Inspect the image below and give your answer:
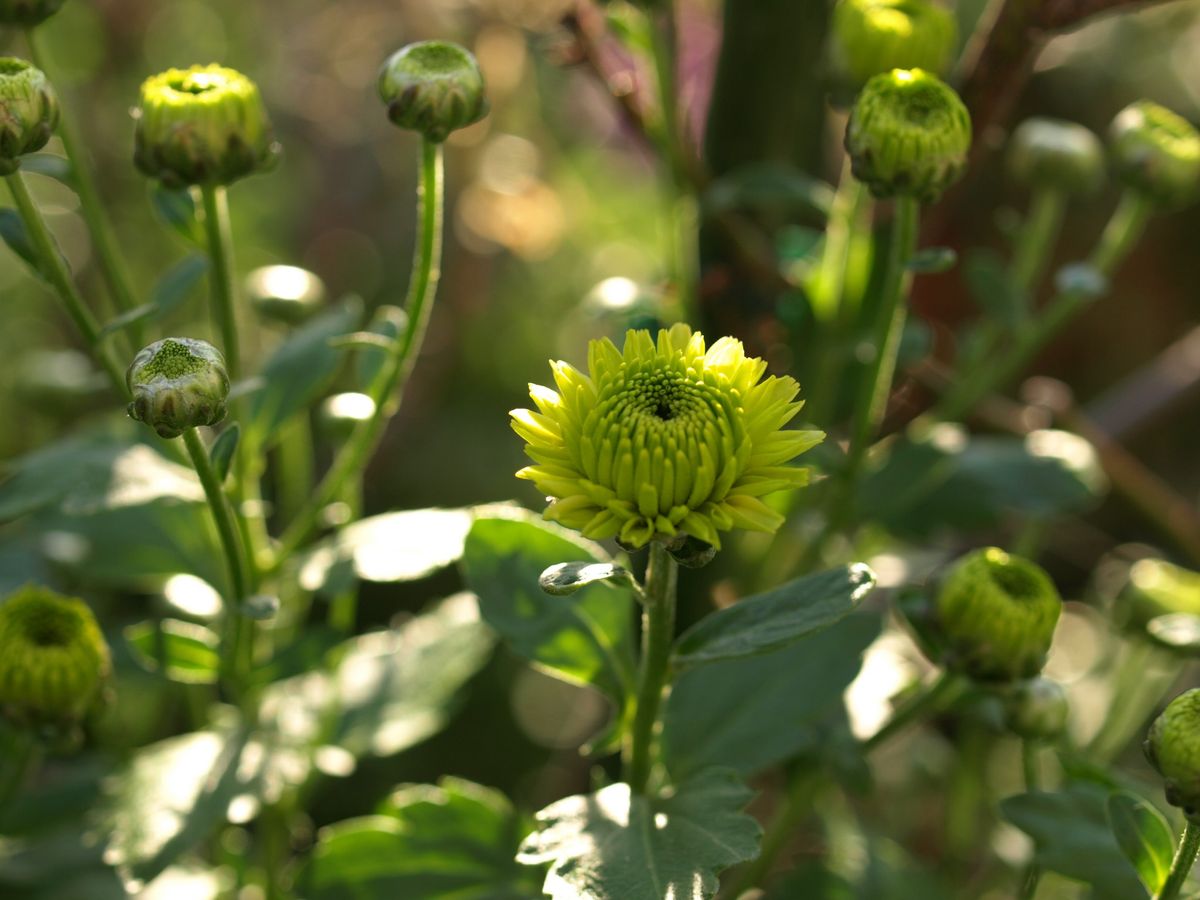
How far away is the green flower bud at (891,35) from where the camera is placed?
0.85m

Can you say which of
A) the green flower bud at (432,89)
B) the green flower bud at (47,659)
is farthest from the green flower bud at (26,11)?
the green flower bud at (47,659)

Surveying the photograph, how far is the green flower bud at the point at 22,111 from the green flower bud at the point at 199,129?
5 centimetres

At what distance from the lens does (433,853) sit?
81 cm

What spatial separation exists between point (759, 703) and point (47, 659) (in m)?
0.42

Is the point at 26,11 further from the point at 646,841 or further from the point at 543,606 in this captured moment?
the point at 646,841

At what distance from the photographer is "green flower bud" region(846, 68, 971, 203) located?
73 centimetres

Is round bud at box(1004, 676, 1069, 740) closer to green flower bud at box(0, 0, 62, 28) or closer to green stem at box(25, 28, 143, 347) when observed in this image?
green stem at box(25, 28, 143, 347)

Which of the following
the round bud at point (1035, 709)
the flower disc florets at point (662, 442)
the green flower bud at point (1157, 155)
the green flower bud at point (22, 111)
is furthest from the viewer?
the green flower bud at point (1157, 155)

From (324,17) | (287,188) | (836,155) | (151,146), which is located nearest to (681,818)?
(151,146)

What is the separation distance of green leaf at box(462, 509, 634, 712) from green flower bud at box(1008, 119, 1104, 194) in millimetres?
537

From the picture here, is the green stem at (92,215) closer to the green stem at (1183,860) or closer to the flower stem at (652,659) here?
the flower stem at (652,659)

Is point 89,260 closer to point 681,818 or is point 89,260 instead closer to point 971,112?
point 971,112

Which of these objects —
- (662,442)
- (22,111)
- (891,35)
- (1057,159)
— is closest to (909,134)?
(891,35)

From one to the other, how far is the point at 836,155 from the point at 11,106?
1012 mm
